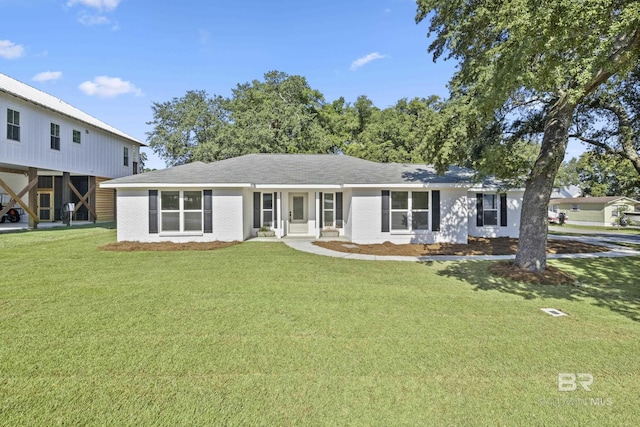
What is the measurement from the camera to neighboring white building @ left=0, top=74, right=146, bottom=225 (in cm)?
1594

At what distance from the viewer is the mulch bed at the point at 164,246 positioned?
1112 cm

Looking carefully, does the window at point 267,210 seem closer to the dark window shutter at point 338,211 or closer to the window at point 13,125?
the dark window shutter at point 338,211

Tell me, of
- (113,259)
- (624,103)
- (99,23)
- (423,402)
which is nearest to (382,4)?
(624,103)

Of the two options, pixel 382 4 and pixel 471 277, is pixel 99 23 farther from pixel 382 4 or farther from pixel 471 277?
pixel 471 277

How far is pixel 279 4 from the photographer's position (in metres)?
16.5

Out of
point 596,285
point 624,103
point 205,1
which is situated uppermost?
point 205,1

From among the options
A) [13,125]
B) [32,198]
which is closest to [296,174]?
[13,125]

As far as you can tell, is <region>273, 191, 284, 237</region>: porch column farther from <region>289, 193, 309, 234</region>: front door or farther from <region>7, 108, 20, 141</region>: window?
<region>7, 108, 20, 141</region>: window

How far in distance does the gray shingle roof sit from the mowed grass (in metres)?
5.94

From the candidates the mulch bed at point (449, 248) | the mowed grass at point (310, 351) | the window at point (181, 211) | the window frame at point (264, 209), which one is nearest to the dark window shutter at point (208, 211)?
the window at point (181, 211)

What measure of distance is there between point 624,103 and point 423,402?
15225 millimetres

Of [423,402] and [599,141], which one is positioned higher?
[599,141]

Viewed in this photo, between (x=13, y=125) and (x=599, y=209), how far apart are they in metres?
49.5
